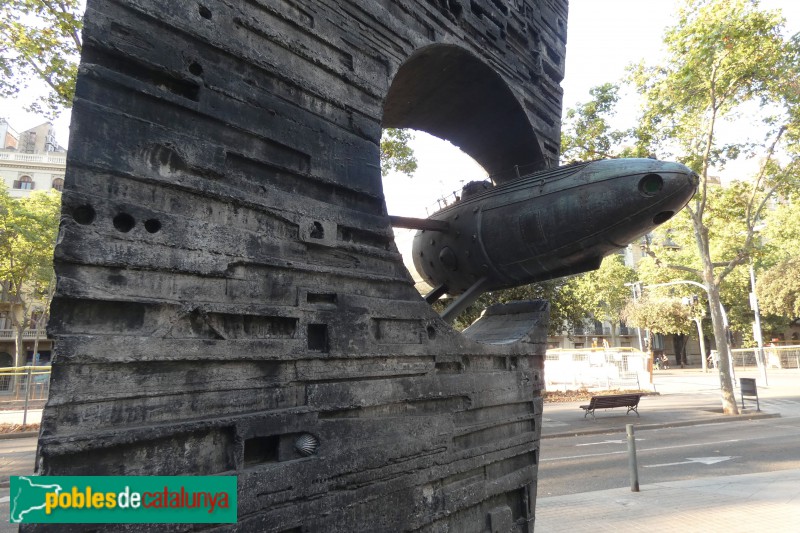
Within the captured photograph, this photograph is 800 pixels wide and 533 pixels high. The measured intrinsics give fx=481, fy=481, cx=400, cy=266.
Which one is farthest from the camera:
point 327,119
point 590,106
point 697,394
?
point 697,394

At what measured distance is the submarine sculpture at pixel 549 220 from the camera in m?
3.39

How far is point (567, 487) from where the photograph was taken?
7.91 metres

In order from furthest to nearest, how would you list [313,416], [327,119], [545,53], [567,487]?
1. [567,487]
2. [545,53]
3. [327,119]
4. [313,416]

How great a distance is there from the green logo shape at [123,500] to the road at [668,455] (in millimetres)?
6660

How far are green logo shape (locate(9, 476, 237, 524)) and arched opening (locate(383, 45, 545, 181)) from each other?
10.0 ft

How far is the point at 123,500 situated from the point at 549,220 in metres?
3.09

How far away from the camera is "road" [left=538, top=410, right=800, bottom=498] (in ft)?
27.6

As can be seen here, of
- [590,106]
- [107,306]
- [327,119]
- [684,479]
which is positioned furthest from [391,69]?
[590,106]

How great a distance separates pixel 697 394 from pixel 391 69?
77.0ft

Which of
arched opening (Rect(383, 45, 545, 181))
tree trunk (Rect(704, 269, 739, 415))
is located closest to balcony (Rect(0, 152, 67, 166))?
arched opening (Rect(383, 45, 545, 181))

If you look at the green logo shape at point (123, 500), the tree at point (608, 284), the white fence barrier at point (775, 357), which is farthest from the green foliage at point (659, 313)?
the green logo shape at point (123, 500)

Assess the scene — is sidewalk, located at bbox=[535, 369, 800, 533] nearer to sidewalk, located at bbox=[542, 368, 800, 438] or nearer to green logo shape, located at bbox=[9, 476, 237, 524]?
green logo shape, located at bbox=[9, 476, 237, 524]

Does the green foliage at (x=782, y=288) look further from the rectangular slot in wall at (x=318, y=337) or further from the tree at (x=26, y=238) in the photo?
the tree at (x=26, y=238)

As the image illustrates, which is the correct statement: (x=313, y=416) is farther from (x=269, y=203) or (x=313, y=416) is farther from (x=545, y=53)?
(x=545, y=53)
